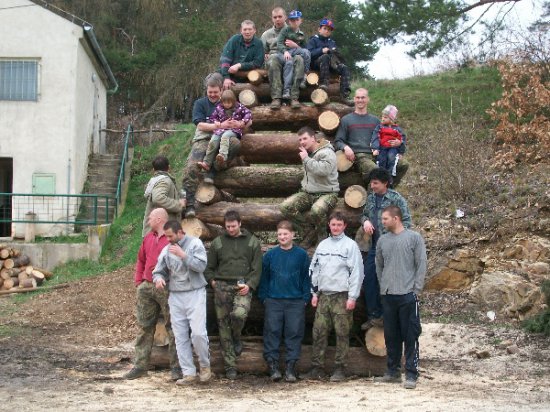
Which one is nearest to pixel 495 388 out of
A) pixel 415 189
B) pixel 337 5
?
pixel 415 189

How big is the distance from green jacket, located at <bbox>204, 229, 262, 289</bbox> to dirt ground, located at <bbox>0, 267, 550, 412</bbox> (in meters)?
1.29

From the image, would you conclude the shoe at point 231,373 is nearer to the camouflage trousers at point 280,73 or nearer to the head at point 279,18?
the camouflage trousers at point 280,73

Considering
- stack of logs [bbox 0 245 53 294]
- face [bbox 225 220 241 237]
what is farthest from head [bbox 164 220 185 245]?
stack of logs [bbox 0 245 53 294]

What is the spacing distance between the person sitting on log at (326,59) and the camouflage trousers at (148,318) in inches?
177

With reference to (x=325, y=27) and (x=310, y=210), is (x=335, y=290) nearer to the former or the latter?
(x=310, y=210)

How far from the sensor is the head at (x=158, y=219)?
946 centimetres

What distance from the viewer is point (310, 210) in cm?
1015

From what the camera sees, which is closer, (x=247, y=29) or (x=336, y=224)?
(x=336, y=224)

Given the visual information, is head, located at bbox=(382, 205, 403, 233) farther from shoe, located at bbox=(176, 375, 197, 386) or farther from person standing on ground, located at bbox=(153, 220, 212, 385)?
shoe, located at bbox=(176, 375, 197, 386)

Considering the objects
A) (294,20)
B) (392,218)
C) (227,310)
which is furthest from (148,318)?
(294,20)

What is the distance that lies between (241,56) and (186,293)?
4.76 m

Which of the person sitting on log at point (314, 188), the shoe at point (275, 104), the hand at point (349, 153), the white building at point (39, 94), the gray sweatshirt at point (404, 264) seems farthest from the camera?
the white building at point (39, 94)

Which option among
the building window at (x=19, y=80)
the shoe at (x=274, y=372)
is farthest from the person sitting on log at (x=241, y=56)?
the building window at (x=19, y=80)

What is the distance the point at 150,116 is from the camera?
33.9m
